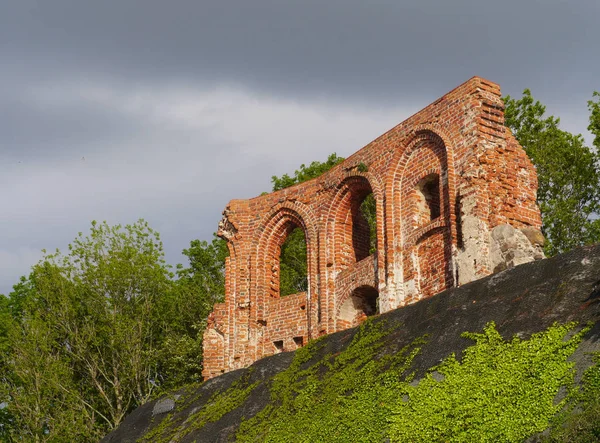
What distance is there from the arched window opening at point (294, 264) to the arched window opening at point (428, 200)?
1182cm

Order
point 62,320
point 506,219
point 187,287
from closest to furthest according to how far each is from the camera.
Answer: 1. point 506,219
2. point 62,320
3. point 187,287

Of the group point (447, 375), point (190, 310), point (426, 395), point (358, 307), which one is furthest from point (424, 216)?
point (190, 310)

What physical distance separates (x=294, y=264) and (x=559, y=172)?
9494 mm

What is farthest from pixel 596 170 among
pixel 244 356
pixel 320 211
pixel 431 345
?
pixel 431 345

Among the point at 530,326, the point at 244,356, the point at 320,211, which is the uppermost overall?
the point at 320,211

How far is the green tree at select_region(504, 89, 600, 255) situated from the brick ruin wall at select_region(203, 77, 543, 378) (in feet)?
25.7

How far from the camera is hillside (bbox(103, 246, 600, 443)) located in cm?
1065

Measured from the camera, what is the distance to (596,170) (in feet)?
90.0

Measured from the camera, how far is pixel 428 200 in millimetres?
19047

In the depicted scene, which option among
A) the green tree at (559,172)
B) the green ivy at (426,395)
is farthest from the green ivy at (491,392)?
the green tree at (559,172)

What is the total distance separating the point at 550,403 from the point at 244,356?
1173 centimetres

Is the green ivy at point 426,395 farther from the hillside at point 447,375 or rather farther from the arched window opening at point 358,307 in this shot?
the arched window opening at point 358,307

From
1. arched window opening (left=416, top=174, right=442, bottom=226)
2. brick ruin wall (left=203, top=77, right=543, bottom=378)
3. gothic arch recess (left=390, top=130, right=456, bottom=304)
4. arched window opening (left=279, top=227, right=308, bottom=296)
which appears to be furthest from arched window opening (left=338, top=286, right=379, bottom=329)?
arched window opening (left=279, top=227, right=308, bottom=296)

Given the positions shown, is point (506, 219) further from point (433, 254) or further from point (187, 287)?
point (187, 287)
